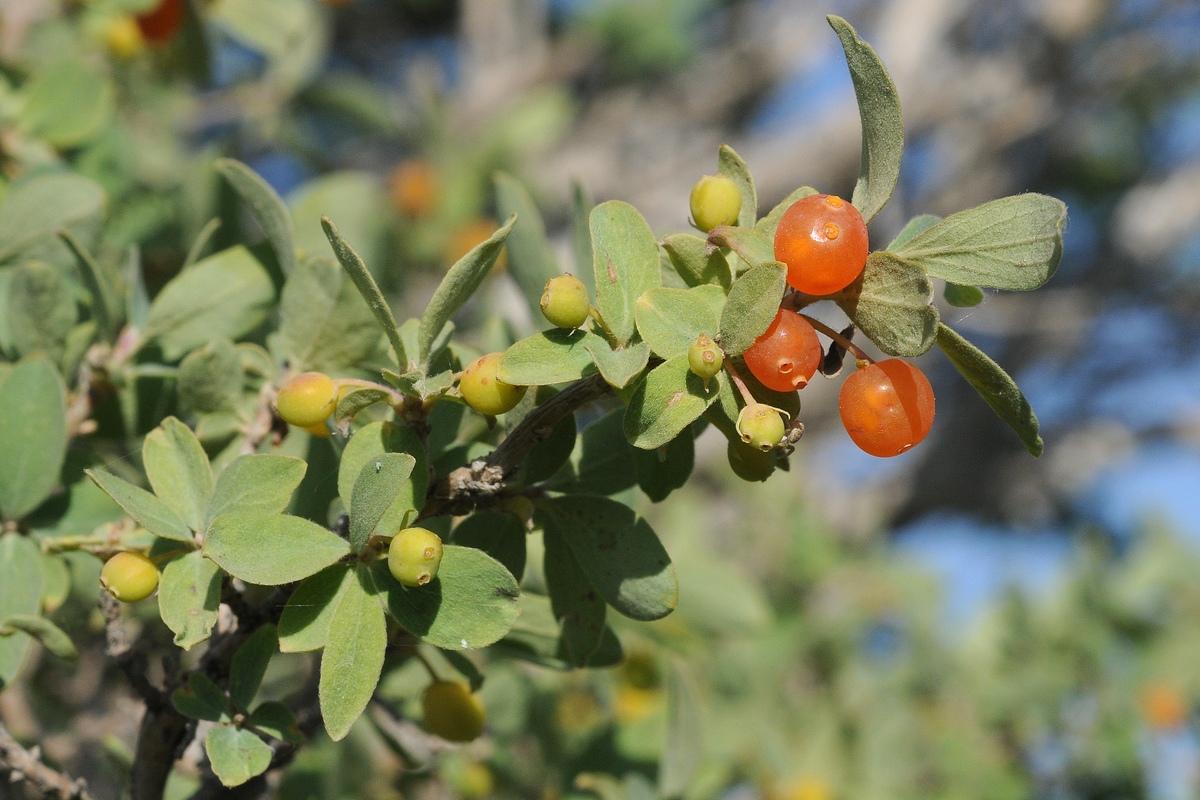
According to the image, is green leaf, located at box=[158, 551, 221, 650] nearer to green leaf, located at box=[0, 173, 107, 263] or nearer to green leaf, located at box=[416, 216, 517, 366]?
green leaf, located at box=[416, 216, 517, 366]

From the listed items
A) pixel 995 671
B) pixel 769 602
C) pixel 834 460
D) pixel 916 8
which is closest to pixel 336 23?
pixel 916 8

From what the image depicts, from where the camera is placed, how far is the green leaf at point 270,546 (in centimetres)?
75

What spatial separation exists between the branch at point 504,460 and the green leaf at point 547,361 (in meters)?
0.02

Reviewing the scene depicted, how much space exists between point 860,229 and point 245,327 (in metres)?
0.74

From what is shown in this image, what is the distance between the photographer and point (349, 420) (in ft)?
2.78

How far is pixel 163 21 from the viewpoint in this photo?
7.00 ft

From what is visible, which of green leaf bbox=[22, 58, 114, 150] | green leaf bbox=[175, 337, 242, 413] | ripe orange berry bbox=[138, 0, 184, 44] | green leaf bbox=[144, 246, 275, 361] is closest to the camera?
green leaf bbox=[175, 337, 242, 413]

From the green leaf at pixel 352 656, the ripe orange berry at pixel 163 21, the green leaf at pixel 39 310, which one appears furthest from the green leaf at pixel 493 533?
the ripe orange berry at pixel 163 21

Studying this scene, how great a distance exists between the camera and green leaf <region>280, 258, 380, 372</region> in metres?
1.05

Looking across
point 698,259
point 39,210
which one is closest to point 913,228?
point 698,259

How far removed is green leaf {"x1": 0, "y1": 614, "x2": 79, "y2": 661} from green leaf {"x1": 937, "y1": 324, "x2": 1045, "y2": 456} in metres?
0.78

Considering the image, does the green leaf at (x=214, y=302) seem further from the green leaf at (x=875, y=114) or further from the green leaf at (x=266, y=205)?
the green leaf at (x=875, y=114)

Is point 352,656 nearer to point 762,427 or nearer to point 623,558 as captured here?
point 623,558

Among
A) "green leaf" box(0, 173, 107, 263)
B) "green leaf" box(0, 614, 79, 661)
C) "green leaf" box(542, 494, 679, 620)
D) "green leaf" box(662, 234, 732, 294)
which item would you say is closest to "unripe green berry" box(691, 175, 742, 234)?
"green leaf" box(662, 234, 732, 294)
